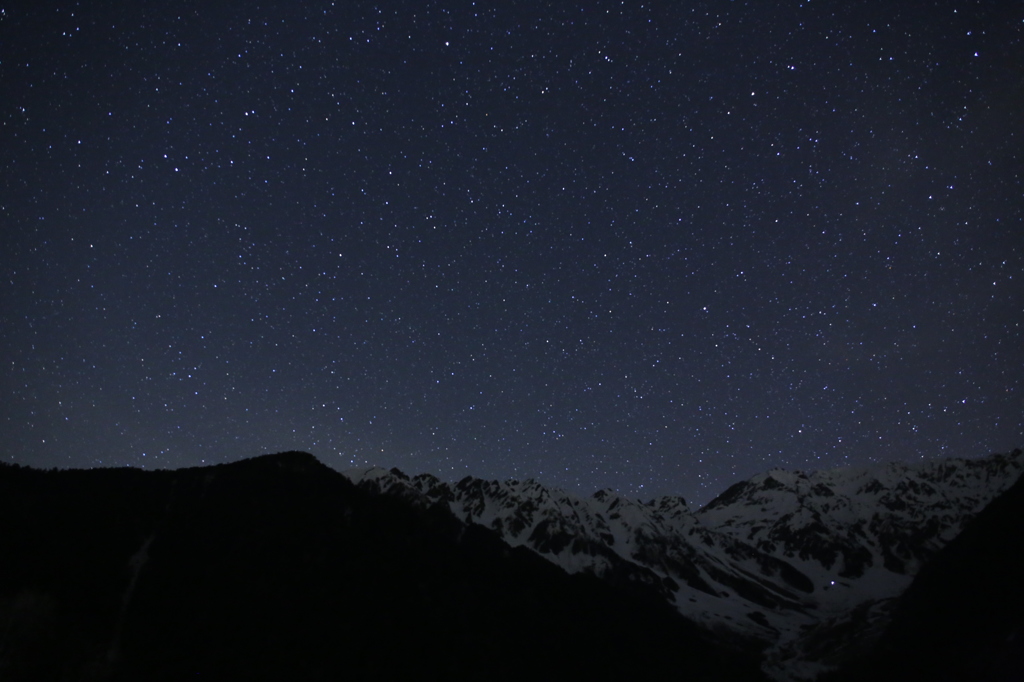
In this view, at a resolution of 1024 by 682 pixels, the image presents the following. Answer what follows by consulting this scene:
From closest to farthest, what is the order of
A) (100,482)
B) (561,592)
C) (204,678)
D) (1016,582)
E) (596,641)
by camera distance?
(204,678) → (1016,582) → (100,482) → (596,641) → (561,592)

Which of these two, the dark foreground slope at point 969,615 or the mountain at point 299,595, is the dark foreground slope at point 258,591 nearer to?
the mountain at point 299,595

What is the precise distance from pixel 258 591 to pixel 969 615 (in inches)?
4660

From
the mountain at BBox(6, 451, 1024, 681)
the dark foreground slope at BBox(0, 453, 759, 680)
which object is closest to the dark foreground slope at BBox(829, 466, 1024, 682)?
the mountain at BBox(6, 451, 1024, 681)

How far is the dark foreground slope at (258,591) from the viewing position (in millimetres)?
92000

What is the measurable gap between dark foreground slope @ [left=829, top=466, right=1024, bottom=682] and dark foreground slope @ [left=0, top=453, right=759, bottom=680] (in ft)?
167

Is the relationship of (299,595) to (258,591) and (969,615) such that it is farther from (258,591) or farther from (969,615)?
(969,615)

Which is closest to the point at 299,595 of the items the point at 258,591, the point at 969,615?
the point at 258,591

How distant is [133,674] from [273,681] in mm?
18646

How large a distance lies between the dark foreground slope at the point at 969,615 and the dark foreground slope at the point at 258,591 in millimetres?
50970

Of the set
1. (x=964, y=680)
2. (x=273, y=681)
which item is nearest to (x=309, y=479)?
(x=273, y=681)

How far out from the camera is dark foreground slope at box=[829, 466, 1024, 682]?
297 feet

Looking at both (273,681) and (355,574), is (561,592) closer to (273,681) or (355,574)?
(355,574)

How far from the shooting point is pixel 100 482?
119 m

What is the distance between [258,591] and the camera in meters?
108
